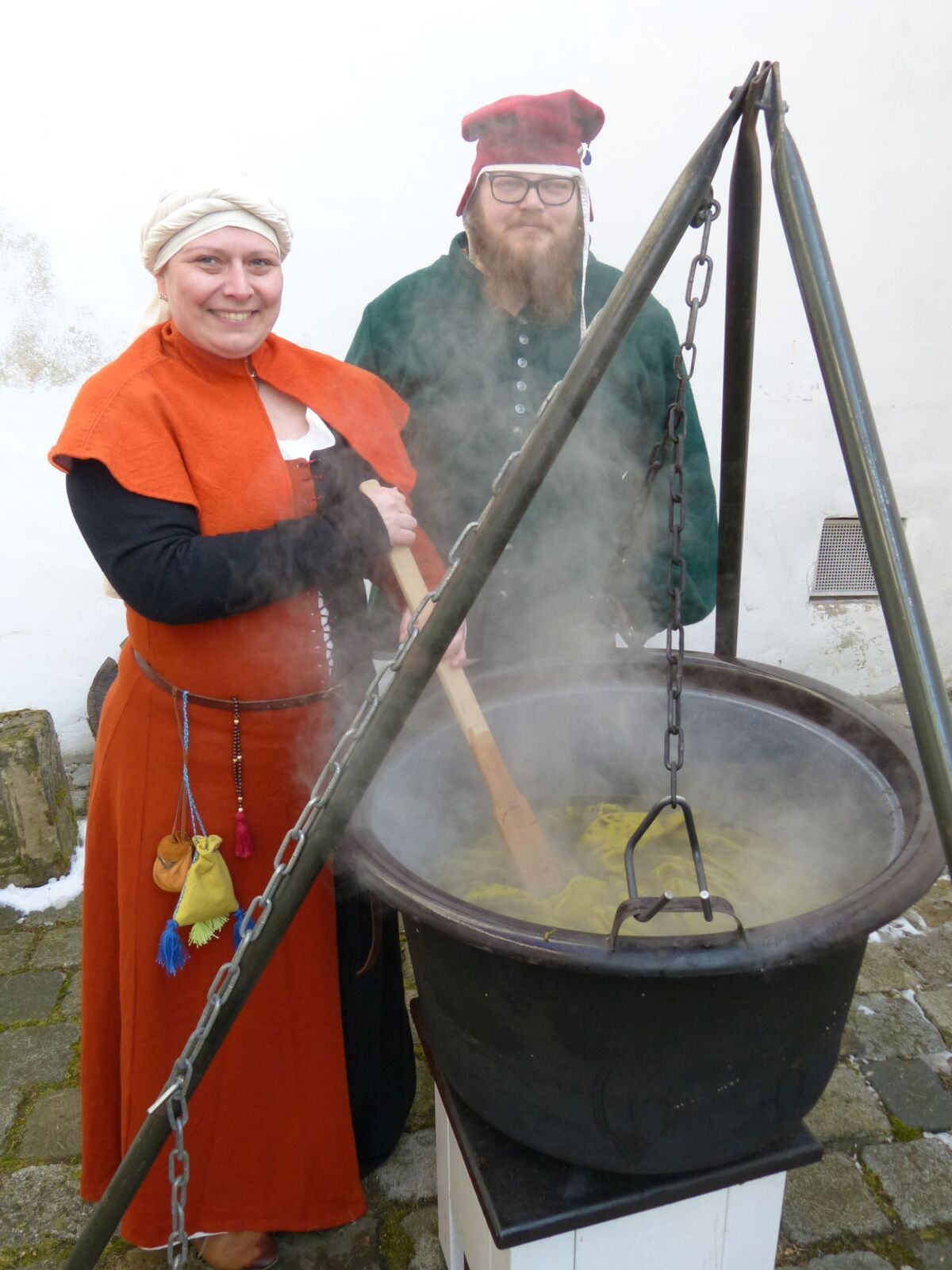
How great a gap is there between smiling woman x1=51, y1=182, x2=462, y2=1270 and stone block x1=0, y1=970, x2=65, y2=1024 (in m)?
1.04

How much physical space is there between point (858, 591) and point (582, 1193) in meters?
4.29

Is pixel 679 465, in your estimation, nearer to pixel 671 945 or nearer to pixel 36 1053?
pixel 671 945

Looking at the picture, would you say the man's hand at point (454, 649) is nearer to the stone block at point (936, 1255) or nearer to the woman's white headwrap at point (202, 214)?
the woman's white headwrap at point (202, 214)

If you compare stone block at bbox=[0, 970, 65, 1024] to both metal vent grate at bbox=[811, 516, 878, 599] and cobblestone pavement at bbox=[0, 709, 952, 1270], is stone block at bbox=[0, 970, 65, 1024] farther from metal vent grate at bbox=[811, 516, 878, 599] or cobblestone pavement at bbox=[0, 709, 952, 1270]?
metal vent grate at bbox=[811, 516, 878, 599]

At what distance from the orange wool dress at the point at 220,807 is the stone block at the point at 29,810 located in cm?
187

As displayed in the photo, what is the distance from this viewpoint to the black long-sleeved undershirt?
1.85 metres

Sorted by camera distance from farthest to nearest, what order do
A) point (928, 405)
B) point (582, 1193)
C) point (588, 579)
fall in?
point (928, 405), point (588, 579), point (582, 1193)

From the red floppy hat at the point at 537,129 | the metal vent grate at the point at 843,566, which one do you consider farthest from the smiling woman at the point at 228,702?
the metal vent grate at the point at 843,566

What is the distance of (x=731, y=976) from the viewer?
4.84ft

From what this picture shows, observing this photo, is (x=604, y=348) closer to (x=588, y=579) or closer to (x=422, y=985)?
(x=422, y=985)

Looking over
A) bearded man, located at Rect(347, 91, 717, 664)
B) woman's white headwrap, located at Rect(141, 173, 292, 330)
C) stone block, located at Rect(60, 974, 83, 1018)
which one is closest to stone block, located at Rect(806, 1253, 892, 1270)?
bearded man, located at Rect(347, 91, 717, 664)

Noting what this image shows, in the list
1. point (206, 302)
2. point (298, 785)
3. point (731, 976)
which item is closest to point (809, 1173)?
point (731, 976)

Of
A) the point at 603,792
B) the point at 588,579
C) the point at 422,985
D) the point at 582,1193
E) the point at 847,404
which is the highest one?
the point at 847,404

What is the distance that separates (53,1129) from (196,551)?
2.10m
